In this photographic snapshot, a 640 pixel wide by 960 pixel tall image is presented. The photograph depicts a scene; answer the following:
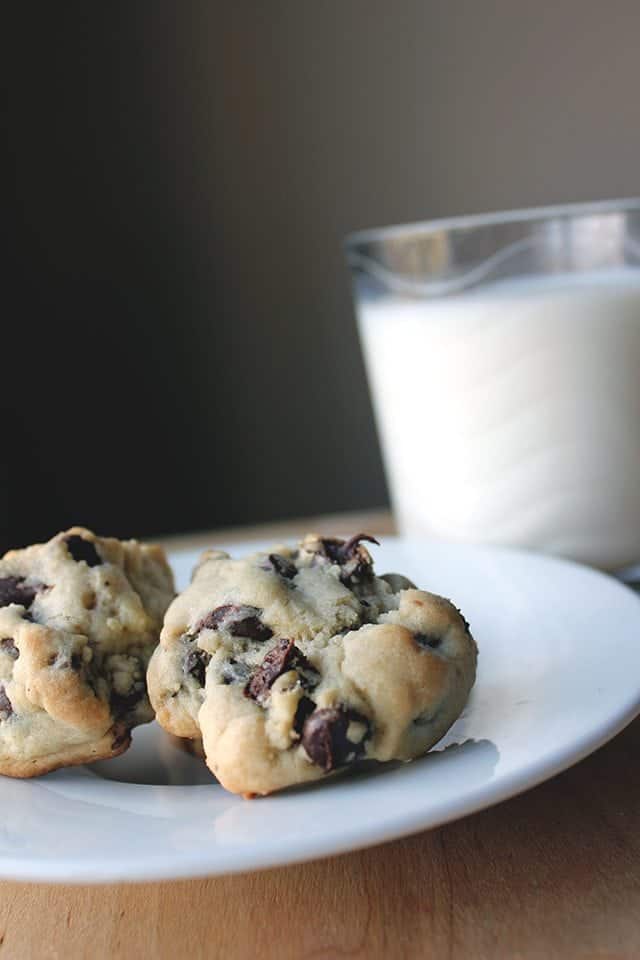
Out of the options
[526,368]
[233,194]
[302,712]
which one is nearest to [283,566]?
[302,712]

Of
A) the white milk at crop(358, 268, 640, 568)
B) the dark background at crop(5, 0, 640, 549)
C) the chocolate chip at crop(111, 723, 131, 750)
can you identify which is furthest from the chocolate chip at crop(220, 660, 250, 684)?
the dark background at crop(5, 0, 640, 549)

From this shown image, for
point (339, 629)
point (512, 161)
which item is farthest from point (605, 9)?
point (339, 629)

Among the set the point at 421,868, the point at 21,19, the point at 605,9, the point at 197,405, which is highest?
the point at 21,19

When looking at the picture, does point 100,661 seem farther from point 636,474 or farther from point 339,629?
point 636,474

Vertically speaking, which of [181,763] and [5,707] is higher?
[5,707]

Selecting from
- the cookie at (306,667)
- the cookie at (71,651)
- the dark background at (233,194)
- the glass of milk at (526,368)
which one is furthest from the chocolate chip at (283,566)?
the dark background at (233,194)

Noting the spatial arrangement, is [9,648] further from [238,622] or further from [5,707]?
[238,622]

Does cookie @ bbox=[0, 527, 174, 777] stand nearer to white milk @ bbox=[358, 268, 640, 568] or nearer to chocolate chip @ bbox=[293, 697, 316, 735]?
chocolate chip @ bbox=[293, 697, 316, 735]

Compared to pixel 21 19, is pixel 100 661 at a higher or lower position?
lower
